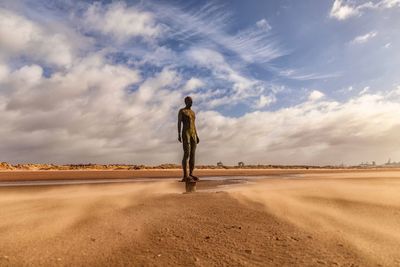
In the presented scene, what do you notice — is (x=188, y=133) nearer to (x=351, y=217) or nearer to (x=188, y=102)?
(x=188, y=102)

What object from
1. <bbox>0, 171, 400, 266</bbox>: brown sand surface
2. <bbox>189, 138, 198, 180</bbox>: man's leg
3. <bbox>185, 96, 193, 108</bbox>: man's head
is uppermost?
<bbox>185, 96, 193, 108</bbox>: man's head

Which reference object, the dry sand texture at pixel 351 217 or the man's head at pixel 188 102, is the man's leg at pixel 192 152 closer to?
the man's head at pixel 188 102

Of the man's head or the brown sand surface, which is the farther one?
the man's head

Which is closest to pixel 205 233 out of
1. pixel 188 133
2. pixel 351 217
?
pixel 351 217

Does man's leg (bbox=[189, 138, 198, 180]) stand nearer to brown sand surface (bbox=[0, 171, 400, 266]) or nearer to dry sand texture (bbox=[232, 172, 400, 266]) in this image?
dry sand texture (bbox=[232, 172, 400, 266])

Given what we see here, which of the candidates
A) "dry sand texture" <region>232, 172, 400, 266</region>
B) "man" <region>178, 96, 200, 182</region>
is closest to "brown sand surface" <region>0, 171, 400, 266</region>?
"dry sand texture" <region>232, 172, 400, 266</region>

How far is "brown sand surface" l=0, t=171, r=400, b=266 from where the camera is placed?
2.93 m

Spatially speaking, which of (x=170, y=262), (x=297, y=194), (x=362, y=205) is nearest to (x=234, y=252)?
(x=170, y=262)

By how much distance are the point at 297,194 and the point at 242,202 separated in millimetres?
1405

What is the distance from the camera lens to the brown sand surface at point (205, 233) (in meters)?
2.93

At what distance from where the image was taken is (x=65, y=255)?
9.93ft

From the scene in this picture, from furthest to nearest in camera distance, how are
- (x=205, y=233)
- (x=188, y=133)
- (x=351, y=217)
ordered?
1. (x=188, y=133)
2. (x=351, y=217)
3. (x=205, y=233)

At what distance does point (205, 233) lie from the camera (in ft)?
12.3

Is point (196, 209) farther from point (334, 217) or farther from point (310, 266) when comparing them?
point (310, 266)
